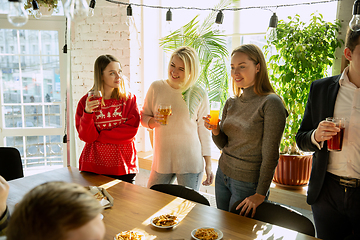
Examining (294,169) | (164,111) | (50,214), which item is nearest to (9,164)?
(164,111)

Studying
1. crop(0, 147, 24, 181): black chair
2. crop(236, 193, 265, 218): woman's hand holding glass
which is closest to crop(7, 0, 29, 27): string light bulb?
crop(236, 193, 265, 218): woman's hand holding glass

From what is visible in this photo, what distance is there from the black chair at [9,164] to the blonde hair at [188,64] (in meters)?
1.50

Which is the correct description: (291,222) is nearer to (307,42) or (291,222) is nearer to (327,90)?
(327,90)

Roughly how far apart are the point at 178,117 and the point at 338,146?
111cm

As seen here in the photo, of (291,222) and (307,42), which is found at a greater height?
(307,42)

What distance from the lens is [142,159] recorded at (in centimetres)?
350

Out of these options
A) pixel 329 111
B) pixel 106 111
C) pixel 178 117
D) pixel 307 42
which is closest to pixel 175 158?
pixel 178 117

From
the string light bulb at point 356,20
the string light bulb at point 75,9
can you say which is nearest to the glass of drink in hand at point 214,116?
the string light bulb at point 356,20

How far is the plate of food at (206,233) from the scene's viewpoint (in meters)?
1.23

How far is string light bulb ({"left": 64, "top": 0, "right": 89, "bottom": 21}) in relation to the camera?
1180mm

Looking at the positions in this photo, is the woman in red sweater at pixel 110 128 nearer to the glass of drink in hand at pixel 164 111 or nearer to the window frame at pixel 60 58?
the glass of drink in hand at pixel 164 111

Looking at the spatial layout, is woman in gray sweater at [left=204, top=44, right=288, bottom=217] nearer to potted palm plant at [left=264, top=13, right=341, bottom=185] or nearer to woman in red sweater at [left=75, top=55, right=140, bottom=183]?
woman in red sweater at [left=75, top=55, right=140, bottom=183]

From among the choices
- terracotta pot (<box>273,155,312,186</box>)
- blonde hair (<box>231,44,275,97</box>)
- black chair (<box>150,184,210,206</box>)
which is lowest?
terracotta pot (<box>273,155,312,186</box>)

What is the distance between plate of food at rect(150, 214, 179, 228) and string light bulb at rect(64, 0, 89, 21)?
972 millimetres
